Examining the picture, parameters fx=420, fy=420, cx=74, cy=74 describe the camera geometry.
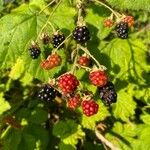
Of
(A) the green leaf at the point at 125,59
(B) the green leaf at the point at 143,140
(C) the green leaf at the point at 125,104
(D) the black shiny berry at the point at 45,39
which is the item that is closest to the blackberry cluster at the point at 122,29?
(D) the black shiny berry at the point at 45,39

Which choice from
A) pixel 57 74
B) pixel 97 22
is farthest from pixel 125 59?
pixel 57 74

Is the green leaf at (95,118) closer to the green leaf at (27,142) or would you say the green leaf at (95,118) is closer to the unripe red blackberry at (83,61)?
the green leaf at (27,142)

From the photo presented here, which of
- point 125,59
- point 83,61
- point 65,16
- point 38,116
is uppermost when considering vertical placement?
point 65,16

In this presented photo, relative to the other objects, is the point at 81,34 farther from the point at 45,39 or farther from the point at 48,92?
the point at 48,92

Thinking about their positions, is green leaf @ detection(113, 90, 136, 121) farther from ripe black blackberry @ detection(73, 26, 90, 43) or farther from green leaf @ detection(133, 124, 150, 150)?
ripe black blackberry @ detection(73, 26, 90, 43)

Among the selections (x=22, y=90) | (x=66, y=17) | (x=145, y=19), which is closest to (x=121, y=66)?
(x=66, y=17)

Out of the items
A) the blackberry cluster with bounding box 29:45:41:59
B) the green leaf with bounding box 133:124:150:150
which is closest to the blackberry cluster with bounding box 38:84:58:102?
the blackberry cluster with bounding box 29:45:41:59
